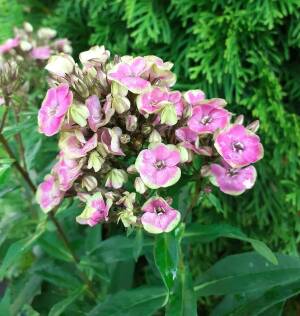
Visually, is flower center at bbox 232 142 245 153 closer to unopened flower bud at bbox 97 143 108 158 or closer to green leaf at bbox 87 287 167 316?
unopened flower bud at bbox 97 143 108 158

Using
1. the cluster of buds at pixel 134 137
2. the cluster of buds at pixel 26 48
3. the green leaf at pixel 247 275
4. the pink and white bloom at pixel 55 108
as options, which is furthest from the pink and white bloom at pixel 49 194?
the cluster of buds at pixel 26 48

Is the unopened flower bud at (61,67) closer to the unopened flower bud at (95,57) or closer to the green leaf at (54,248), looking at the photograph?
the unopened flower bud at (95,57)

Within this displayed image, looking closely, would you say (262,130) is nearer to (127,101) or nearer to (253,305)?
(253,305)

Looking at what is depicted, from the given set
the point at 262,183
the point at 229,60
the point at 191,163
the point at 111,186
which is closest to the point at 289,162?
the point at 262,183

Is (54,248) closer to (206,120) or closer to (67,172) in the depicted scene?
(67,172)

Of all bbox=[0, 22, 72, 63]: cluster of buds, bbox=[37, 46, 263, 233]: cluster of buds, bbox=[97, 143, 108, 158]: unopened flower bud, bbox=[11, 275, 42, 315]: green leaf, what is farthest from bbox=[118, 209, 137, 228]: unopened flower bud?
bbox=[0, 22, 72, 63]: cluster of buds

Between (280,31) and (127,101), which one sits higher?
(127,101)
